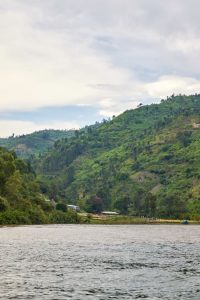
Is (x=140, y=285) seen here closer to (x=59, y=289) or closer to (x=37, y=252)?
(x=59, y=289)

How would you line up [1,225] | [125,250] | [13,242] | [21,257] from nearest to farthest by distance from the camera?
[21,257]
[125,250]
[13,242]
[1,225]

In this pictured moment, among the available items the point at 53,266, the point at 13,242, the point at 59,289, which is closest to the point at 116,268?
the point at 53,266

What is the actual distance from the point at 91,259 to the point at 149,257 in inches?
456

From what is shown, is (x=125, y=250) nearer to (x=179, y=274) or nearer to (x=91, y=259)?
(x=91, y=259)

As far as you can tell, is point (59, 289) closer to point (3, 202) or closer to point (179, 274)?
point (179, 274)

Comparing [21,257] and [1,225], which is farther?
[1,225]

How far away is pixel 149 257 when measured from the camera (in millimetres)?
92250

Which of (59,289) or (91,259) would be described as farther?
(91,259)

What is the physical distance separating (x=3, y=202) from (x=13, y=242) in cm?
8461

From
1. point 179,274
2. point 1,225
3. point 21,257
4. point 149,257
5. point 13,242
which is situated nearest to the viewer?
point 179,274

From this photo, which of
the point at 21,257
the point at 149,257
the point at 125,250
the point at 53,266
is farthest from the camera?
the point at 125,250

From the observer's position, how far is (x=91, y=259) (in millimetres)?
86250

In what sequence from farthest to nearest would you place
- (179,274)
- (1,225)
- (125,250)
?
(1,225), (125,250), (179,274)

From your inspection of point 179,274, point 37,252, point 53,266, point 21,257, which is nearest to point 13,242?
point 37,252
